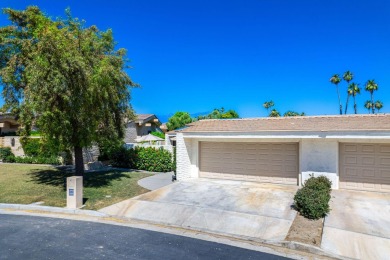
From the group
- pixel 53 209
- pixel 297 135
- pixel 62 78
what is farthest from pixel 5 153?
pixel 297 135

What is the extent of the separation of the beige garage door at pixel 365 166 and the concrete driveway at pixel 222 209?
2419mm

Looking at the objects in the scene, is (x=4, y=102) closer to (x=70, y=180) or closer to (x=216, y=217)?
(x=70, y=180)

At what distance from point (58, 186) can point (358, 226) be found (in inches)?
506

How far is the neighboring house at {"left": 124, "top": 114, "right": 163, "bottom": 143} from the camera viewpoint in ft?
109

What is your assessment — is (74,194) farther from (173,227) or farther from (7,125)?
(7,125)

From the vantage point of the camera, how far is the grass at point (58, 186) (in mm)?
11711

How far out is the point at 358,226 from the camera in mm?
8414

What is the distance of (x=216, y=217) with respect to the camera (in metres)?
9.47

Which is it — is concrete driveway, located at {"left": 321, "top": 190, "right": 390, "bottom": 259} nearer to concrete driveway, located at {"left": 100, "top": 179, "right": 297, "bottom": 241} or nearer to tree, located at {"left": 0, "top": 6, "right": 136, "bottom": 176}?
concrete driveway, located at {"left": 100, "top": 179, "right": 297, "bottom": 241}

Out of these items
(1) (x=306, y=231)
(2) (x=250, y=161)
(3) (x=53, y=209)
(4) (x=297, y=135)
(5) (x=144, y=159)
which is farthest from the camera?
(5) (x=144, y=159)

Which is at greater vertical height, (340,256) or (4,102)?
(4,102)

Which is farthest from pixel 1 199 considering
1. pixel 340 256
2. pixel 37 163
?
pixel 340 256

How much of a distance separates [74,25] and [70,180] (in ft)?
28.5

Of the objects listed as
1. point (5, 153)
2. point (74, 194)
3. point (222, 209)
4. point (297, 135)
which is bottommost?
point (222, 209)
